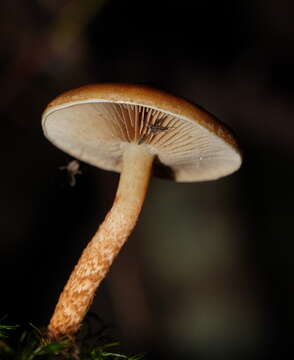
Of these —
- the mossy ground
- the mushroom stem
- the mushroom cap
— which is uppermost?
the mushroom cap

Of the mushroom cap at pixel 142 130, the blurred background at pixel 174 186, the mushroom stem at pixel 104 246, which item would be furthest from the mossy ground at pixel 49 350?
the blurred background at pixel 174 186

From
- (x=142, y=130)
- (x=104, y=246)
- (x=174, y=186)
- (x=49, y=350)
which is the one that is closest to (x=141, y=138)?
(x=142, y=130)

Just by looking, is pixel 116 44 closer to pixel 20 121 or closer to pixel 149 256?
pixel 20 121

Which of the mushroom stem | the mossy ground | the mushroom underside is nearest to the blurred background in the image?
the mushroom underside

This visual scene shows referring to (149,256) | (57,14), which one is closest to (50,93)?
(57,14)

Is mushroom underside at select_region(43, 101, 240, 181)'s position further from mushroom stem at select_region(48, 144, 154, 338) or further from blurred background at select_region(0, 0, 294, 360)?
blurred background at select_region(0, 0, 294, 360)

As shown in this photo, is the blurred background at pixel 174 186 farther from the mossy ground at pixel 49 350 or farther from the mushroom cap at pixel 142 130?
the mossy ground at pixel 49 350

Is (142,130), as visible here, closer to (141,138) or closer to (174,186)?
(141,138)
